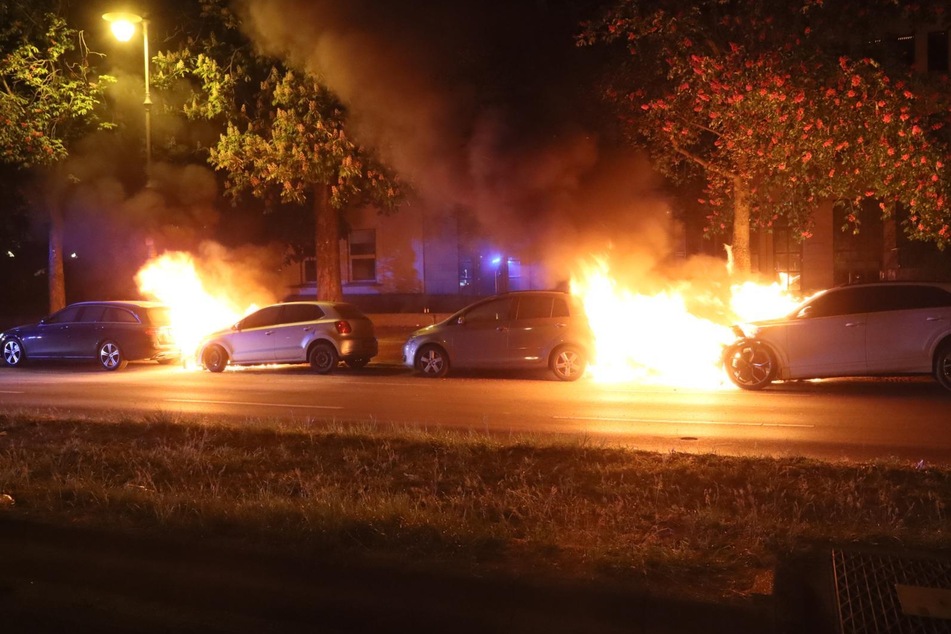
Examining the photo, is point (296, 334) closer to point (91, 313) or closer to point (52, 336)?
point (91, 313)

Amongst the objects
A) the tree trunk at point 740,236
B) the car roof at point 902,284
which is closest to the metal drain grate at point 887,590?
the car roof at point 902,284

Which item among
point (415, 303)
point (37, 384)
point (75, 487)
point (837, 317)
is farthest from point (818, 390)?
point (415, 303)

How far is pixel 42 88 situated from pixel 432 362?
9.53 metres

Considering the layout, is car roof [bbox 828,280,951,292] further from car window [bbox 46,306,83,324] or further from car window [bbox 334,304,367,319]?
car window [bbox 46,306,83,324]

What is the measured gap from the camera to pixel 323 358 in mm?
17406

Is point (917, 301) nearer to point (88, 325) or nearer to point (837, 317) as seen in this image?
point (837, 317)

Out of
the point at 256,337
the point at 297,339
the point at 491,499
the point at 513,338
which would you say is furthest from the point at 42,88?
the point at 491,499

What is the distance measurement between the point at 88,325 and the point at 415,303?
1136 cm

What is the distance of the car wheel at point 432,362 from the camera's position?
1600cm

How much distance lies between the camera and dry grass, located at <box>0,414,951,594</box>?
5074 millimetres

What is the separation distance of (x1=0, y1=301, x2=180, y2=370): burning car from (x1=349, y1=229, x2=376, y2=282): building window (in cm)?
1133

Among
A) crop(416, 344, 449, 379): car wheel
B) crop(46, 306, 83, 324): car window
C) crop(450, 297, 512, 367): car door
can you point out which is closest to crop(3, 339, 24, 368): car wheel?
crop(46, 306, 83, 324): car window

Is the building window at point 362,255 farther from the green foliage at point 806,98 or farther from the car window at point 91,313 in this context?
the green foliage at point 806,98

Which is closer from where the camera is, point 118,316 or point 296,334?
point 296,334
